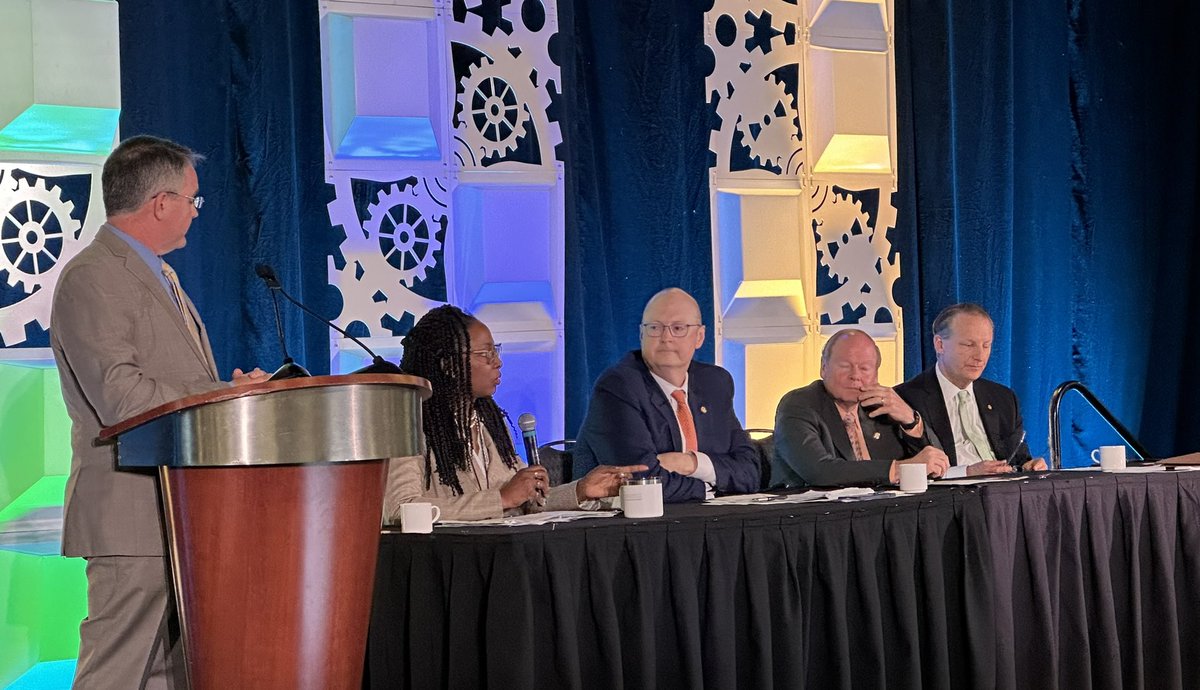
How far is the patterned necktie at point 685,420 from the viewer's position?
4.18 metres

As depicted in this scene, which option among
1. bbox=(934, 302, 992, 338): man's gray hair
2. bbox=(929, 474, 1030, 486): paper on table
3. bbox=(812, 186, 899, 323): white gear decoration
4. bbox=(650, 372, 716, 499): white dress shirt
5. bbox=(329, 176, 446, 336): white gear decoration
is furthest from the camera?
bbox=(812, 186, 899, 323): white gear decoration

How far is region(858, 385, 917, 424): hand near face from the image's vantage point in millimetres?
4371

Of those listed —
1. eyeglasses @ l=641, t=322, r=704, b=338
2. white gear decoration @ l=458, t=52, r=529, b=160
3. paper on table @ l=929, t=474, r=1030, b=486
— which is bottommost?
paper on table @ l=929, t=474, r=1030, b=486

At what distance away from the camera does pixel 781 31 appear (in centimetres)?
543

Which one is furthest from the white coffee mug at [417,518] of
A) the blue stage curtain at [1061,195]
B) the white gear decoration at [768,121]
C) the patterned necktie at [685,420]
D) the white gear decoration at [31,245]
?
the blue stage curtain at [1061,195]

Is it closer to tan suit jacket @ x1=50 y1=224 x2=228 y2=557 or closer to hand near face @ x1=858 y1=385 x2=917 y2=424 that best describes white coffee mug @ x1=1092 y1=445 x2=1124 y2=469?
hand near face @ x1=858 y1=385 x2=917 y2=424

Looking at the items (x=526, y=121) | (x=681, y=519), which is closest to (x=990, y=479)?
(x=681, y=519)

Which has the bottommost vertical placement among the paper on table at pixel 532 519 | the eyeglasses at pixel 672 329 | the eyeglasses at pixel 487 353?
the paper on table at pixel 532 519

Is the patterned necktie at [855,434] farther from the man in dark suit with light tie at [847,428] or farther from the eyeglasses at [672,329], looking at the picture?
the eyeglasses at [672,329]

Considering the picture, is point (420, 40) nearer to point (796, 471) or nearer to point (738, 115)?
point (738, 115)

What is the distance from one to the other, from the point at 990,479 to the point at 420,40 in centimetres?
236

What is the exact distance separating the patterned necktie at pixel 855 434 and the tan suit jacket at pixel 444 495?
3.83 feet

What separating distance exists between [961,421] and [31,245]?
3.08 m

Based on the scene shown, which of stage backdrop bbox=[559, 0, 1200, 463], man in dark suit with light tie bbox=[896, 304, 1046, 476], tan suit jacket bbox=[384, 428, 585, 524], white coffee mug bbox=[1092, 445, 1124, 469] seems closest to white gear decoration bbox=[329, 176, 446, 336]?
stage backdrop bbox=[559, 0, 1200, 463]
